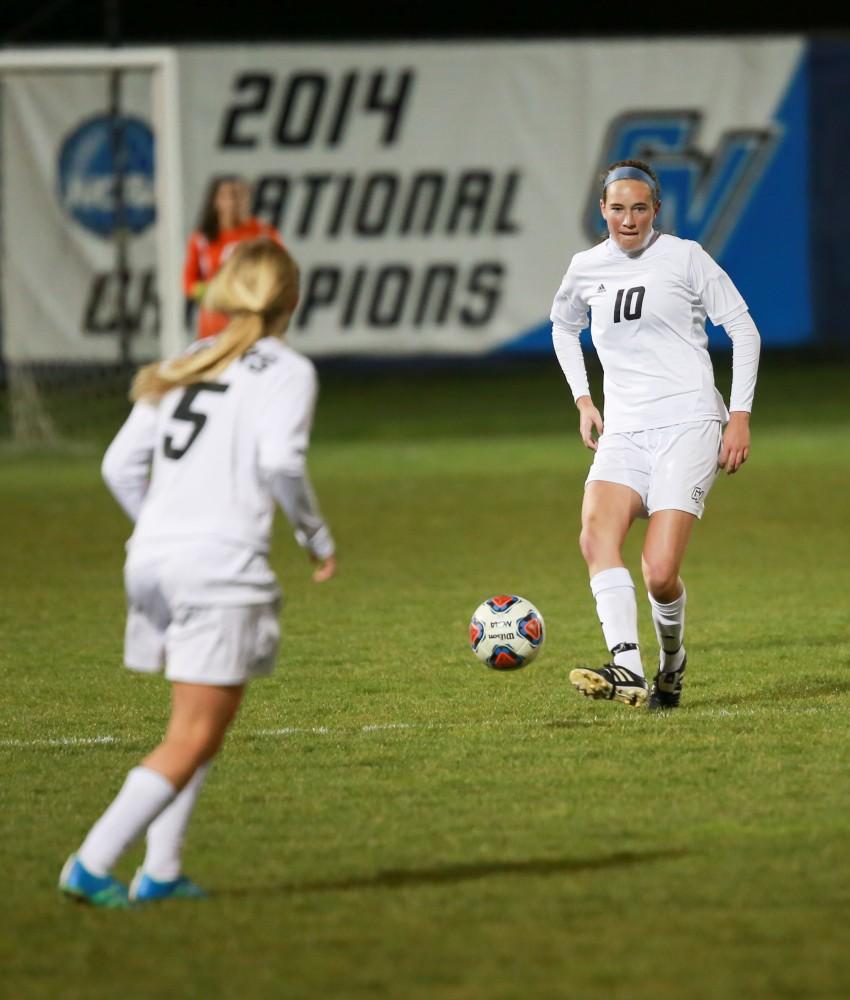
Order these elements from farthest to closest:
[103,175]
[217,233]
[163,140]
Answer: [103,175] → [163,140] → [217,233]

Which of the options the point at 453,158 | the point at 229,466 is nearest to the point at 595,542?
the point at 229,466

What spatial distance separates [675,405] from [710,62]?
14.1m

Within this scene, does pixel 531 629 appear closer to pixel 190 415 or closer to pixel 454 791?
pixel 454 791

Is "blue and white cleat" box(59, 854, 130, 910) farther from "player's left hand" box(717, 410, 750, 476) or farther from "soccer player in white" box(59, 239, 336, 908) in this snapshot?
"player's left hand" box(717, 410, 750, 476)

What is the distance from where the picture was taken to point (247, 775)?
6027 millimetres

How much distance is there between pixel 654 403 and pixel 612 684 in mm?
1011

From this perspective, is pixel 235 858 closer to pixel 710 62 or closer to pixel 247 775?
pixel 247 775

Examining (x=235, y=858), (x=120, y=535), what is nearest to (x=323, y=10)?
(x=120, y=535)

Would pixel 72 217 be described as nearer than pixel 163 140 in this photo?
No

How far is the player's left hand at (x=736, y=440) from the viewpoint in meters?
6.80

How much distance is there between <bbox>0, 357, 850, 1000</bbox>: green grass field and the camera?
4.14 m

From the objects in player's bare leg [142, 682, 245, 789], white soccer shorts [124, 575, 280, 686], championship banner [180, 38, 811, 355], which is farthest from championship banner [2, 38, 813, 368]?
player's bare leg [142, 682, 245, 789]

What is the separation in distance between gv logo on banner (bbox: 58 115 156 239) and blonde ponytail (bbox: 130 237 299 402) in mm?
14370

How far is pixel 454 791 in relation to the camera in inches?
226
